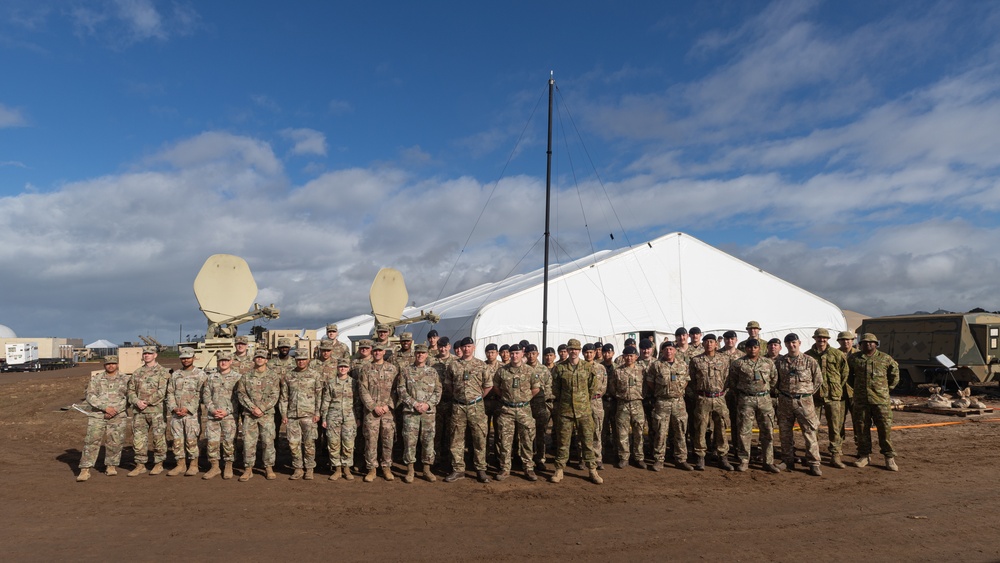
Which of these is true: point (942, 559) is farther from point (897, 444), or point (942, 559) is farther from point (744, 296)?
point (744, 296)

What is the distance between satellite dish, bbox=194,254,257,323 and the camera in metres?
11.6

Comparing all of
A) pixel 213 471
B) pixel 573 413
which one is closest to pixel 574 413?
pixel 573 413

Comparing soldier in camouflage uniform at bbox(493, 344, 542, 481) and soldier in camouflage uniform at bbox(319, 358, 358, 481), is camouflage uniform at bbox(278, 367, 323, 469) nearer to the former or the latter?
soldier in camouflage uniform at bbox(319, 358, 358, 481)

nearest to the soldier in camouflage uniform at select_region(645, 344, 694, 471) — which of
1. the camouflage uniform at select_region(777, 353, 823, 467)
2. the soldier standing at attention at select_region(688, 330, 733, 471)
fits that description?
the soldier standing at attention at select_region(688, 330, 733, 471)

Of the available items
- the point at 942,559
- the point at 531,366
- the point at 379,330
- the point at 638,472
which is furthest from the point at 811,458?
the point at 379,330

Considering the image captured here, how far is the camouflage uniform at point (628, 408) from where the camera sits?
7.43m

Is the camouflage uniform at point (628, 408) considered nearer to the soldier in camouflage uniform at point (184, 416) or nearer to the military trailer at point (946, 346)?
the soldier in camouflage uniform at point (184, 416)

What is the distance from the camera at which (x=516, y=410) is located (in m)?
7.15

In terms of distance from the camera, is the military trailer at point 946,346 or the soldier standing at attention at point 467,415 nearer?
the soldier standing at attention at point 467,415

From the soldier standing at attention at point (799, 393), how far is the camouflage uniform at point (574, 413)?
248 cm

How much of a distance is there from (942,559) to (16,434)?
13596 mm

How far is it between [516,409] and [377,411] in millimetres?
1651

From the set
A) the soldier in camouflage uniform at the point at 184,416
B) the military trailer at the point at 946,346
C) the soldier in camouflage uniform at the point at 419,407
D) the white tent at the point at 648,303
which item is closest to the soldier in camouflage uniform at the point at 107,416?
the soldier in camouflage uniform at the point at 184,416

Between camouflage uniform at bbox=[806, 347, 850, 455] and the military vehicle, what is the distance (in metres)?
9.83
